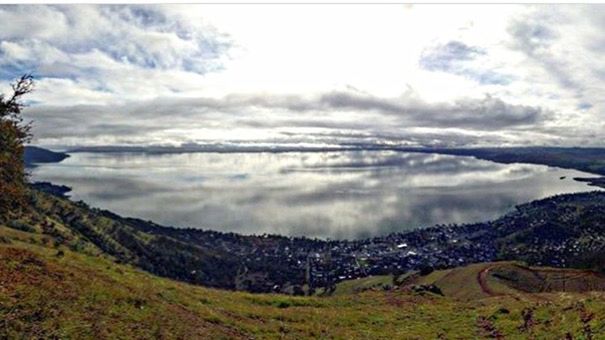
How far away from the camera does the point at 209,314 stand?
789 inches

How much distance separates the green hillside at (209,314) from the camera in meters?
14.8

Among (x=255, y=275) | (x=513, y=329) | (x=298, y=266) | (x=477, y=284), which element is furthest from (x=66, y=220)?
(x=513, y=329)

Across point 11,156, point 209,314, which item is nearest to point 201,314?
point 209,314

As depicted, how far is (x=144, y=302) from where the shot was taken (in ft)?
60.9

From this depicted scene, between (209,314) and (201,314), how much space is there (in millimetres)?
391

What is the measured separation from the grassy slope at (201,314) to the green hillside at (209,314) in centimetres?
4

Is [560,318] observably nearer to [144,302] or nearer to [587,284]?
[144,302]

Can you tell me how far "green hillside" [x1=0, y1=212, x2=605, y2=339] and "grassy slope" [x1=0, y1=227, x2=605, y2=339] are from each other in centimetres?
4

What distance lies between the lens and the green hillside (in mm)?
14828

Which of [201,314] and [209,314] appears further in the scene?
[209,314]

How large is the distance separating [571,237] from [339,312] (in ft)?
681

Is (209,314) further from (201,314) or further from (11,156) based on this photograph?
(11,156)

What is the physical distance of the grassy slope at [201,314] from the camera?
14.8m

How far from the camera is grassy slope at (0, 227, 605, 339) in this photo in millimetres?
14812
